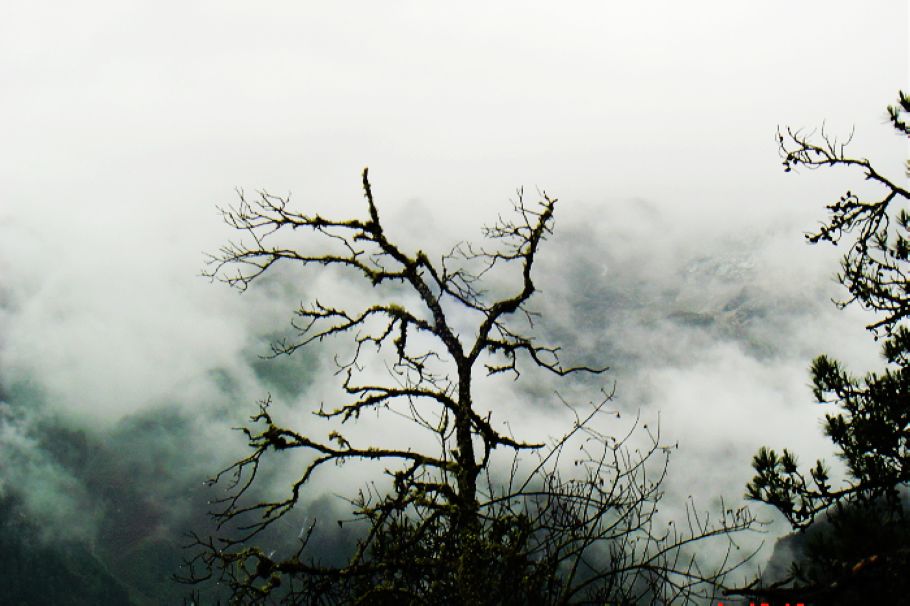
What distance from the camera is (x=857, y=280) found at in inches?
262

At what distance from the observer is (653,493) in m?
5.14

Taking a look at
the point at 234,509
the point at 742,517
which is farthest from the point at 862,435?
the point at 234,509

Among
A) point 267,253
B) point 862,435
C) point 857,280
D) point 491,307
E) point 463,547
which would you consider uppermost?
point 267,253

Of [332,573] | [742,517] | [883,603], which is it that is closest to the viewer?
[883,603]

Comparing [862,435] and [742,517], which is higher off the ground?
[862,435]

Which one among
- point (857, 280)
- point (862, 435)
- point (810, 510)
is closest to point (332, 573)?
point (810, 510)

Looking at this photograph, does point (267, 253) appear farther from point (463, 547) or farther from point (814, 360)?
point (814, 360)

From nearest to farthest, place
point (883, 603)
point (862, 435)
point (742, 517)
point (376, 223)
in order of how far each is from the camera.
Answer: point (883, 603) → point (742, 517) → point (862, 435) → point (376, 223)

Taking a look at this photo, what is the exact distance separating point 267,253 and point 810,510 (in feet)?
23.2

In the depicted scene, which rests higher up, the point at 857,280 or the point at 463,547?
the point at 857,280

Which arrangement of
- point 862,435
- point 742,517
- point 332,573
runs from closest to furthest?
point 742,517
point 332,573
point 862,435

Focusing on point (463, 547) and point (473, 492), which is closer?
point (463, 547)

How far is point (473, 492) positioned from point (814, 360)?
388 centimetres

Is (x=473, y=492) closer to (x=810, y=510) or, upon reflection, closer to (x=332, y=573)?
(x=332, y=573)
